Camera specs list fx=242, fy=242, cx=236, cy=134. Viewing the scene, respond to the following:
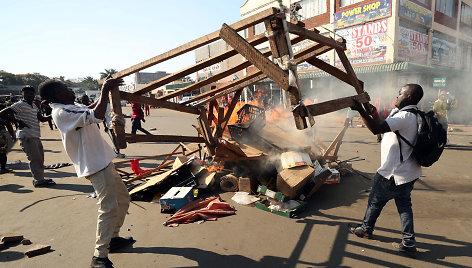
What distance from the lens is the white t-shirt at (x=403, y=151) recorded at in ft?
8.14

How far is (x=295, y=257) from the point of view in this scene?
9.15 ft

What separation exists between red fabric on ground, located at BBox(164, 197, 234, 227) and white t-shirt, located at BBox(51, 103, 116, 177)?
59.8 inches

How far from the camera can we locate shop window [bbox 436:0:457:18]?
1858 centimetres

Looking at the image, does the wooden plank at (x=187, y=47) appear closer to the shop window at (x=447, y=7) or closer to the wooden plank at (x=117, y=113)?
the wooden plank at (x=117, y=113)

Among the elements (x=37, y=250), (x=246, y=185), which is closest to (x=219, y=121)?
(x=246, y=185)

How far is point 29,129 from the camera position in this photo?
5.17 metres

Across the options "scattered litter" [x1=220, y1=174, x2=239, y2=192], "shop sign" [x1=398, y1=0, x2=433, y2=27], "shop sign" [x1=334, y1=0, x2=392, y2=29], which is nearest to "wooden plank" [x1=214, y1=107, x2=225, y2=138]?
"scattered litter" [x1=220, y1=174, x2=239, y2=192]

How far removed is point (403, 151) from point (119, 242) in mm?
3512

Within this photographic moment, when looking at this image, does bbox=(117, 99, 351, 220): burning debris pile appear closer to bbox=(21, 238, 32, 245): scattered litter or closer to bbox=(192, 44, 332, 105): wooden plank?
bbox=(192, 44, 332, 105): wooden plank

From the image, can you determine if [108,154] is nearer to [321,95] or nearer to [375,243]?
[375,243]

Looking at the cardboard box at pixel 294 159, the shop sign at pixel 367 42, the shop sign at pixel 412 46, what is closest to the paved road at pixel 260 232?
the cardboard box at pixel 294 159

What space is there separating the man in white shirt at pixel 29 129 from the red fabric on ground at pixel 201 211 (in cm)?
A: 358

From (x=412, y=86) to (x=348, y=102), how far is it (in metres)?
0.86

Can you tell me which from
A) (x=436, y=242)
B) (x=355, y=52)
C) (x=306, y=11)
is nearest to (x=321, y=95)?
(x=355, y=52)
